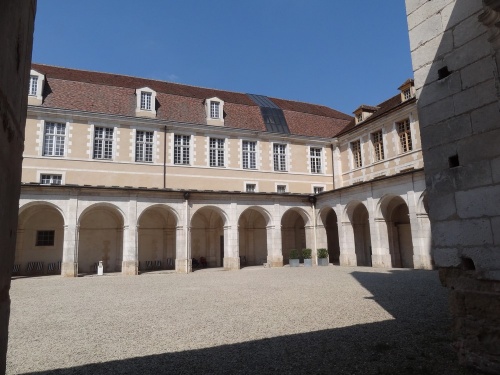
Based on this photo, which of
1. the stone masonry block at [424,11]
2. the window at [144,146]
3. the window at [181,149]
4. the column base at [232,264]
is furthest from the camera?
the window at [181,149]

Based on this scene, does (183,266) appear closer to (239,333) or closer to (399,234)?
(399,234)

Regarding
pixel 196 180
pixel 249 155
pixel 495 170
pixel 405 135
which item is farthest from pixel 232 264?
pixel 495 170

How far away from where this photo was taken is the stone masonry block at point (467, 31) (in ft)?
14.4

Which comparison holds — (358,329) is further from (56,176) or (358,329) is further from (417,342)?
(56,176)

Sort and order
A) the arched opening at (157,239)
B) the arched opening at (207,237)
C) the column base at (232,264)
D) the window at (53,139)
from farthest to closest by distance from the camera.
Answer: the arched opening at (207,237) < the arched opening at (157,239) < the column base at (232,264) < the window at (53,139)

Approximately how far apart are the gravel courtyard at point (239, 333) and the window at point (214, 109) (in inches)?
597

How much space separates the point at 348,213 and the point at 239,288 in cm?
1074

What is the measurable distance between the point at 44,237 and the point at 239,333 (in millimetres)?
18339

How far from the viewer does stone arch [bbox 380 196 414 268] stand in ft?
63.1

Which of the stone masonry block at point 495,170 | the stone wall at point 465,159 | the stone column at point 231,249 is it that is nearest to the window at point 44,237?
the stone column at point 231,249

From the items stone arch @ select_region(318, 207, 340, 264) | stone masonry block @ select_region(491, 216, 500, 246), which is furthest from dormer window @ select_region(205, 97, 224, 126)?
stone masonry block @ select_region(491, 216, 500, 246)

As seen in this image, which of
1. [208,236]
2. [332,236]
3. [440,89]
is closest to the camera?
[440,89]

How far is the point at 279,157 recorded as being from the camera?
81.0ft

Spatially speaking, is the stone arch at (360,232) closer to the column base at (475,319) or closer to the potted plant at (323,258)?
the potted plant at (323,258)
